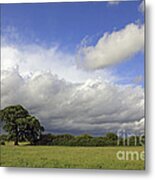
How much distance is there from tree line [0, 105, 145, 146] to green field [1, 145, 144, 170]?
2 centimetres

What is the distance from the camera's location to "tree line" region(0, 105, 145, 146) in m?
2.02

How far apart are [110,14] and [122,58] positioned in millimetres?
172

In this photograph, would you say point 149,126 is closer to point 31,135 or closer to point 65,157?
point 65,157

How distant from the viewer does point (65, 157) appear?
2.04m


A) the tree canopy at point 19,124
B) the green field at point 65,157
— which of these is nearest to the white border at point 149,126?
the green field at point 65,157

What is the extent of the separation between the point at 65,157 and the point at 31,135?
0.52ft

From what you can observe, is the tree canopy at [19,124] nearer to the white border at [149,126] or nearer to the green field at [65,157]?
the green field at [65,157]

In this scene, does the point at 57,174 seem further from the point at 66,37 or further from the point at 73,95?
the point at 66,37

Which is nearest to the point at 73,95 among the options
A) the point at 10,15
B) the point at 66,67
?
the point at 66,67

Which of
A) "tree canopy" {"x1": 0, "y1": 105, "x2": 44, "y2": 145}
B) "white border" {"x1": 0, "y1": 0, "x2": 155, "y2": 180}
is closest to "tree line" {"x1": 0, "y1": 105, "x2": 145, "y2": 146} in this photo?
"tree canopy" {"x1": 0, "y1": 105, "x2": 44, "y2": 145}

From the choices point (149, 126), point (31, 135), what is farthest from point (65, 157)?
point (149, 126)

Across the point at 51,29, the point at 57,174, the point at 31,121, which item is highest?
the point at 51,29

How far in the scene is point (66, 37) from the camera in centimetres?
206

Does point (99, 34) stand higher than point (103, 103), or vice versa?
point (99, 34)
